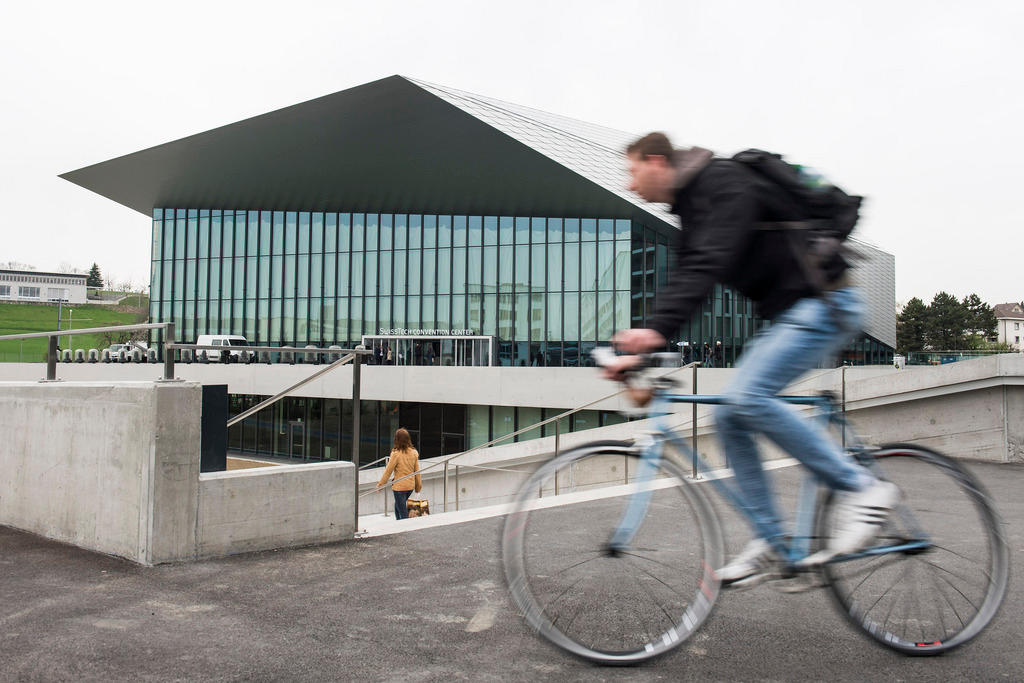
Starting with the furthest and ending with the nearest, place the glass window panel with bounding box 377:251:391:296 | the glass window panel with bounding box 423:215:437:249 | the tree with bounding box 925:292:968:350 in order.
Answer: the tree with bounding box 925:292:968:350
the glass window panel with bounding box 377:251:391:296
the glass window panel with bounding box 423:215:437:249

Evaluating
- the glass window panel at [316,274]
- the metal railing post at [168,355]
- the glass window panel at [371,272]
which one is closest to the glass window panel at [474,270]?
the glass window panel at [371,272]

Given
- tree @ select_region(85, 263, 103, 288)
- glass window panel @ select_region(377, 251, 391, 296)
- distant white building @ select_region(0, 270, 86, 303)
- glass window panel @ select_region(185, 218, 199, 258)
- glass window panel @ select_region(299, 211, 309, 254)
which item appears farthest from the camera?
tree @ select_region(85, 263, 103, 288)

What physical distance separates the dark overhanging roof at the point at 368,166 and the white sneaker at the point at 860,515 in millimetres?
29484

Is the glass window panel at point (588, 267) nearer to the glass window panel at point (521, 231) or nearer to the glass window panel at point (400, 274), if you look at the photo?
the glass window panel at point (521, 231)

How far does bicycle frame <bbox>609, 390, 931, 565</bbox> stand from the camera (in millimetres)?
2521

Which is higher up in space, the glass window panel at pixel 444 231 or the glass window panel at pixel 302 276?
the glass window panel at pixel 444 231

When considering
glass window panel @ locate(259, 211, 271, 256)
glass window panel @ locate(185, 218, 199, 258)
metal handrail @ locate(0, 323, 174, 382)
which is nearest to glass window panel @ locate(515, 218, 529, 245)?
glass window panel @ locate(259, 211, 271, 256)

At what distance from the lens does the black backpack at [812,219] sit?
2.45 m

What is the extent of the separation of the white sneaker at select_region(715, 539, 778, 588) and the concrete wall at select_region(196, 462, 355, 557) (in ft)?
9.82

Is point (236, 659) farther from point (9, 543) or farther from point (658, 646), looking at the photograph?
point (9, 543)

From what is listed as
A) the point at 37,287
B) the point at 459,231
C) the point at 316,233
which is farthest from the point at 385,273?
the point at 37,287

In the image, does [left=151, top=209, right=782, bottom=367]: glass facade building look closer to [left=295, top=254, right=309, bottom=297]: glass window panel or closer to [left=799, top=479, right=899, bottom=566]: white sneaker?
[left=295, top=254, right=309, bottom=297]: glass window panel

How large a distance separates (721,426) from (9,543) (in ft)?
14.5

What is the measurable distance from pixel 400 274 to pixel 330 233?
264 inches
